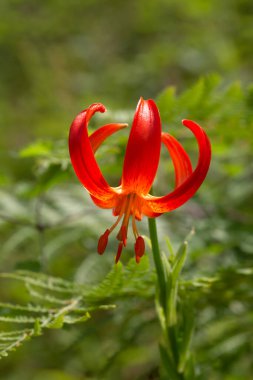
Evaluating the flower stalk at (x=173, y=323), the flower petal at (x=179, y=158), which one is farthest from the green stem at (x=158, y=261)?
the flower petal at (x=179, y=158)

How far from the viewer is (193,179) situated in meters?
1.04

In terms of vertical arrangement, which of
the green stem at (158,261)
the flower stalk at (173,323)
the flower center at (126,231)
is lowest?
the flower stalk at (173,323)

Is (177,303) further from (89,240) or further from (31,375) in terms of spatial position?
(31,375)

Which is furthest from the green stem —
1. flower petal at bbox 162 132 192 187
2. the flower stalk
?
flower petal at bbox 162 132 192 187

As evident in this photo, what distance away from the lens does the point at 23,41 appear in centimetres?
520

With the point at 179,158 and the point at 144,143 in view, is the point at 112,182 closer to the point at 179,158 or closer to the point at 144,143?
the point at 179,158

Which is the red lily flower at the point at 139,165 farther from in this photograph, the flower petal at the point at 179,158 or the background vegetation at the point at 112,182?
the background vegetation at the point at 112,182

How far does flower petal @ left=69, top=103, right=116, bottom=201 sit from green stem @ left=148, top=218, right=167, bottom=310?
0.38 ft

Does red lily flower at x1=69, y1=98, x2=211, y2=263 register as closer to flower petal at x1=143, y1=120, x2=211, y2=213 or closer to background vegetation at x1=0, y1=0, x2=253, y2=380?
flower petal at x1=143, y1=120, x2=211, y2=213

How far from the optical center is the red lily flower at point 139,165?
3.26 feet

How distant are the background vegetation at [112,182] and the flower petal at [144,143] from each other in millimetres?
237

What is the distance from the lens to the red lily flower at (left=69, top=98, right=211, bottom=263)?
994 millimetres

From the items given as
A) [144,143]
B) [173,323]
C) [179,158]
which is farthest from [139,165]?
[173,323]

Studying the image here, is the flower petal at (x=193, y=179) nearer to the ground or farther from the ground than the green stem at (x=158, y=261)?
farther from the ground
